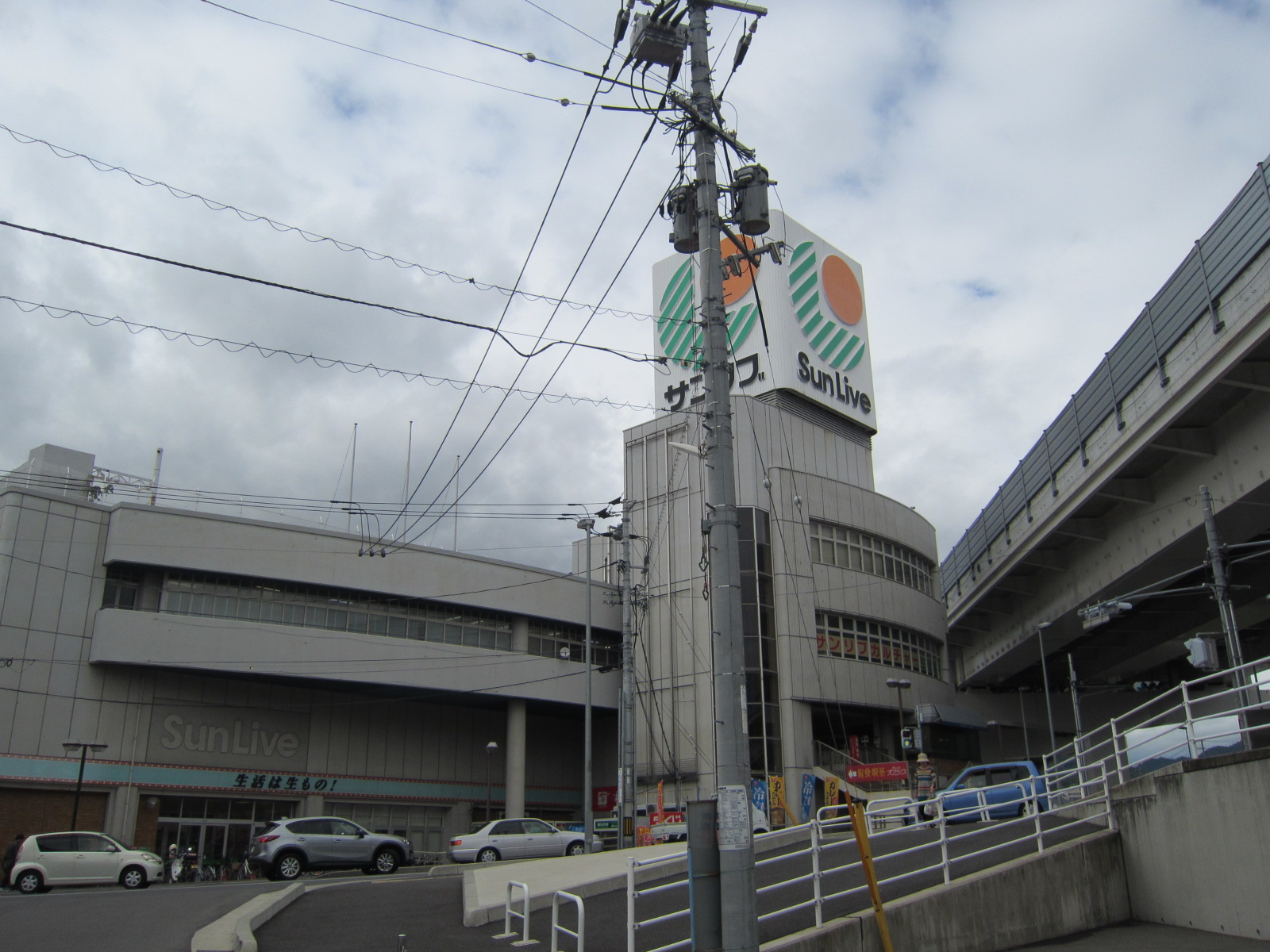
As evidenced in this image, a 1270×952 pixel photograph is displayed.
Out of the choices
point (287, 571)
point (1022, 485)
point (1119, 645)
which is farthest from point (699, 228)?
point (1119, 645)

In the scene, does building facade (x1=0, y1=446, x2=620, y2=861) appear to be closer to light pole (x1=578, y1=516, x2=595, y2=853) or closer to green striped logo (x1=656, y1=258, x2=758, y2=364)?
light pole (x1=578, y1=516, x2=595, y2=853)

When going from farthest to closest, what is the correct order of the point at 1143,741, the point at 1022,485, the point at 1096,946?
the point at 1022,485 < the point at 1143,741 < the point at 1096,946

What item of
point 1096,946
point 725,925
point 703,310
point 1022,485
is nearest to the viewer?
point 725,925

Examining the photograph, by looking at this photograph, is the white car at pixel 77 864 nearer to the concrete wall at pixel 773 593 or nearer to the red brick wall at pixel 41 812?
the red brick wall at pixel 41 812

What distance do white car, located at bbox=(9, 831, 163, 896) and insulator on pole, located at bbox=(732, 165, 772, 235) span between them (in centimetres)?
2033

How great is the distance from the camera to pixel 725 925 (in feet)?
30.3

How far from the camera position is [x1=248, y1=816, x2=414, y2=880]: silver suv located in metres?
24.4

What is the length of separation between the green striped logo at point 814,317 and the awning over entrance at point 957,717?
1890 cm

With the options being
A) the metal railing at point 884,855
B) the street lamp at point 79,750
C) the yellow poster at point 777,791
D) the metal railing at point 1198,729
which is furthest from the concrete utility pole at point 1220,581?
the street lamp at point 79,750

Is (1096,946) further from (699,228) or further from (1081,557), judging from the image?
(1081,557)

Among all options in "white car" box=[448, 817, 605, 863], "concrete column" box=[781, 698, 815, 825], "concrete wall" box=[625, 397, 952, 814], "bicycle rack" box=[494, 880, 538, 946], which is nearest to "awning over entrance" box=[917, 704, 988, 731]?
"concrete wall" box=[625, 397, 952, 814]

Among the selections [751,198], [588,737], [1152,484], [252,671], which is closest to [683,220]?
[751,198]

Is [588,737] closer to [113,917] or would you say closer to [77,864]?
[77,864]

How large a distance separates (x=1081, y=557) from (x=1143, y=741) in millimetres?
22060
